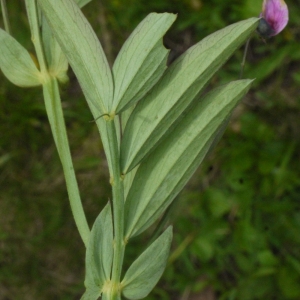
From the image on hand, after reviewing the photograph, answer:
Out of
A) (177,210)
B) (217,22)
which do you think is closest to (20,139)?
(177,210)

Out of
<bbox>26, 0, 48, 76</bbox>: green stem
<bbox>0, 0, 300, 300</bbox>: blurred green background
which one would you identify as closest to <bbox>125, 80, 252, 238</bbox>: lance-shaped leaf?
<bbox>26, 0, 48, 76</bbox>: green stem

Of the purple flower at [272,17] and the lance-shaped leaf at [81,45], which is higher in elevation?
the lance-shaped leaf at [81,45]

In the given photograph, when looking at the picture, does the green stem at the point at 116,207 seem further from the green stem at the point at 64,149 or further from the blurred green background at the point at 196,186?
the blurred green background at the point at 196,186

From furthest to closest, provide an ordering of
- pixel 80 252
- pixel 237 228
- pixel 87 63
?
1. pixel 80 252
2. pixel 237 228
3. pixel 87 63

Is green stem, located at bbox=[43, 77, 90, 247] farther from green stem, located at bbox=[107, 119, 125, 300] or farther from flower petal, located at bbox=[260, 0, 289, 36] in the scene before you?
flower petal, located at bbox=[260, 0, 289, 36]

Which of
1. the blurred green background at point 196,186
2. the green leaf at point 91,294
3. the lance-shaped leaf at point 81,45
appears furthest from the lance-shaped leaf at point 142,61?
the blurred green background at point 196,186

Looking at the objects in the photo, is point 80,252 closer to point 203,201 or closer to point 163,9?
point 203,201
